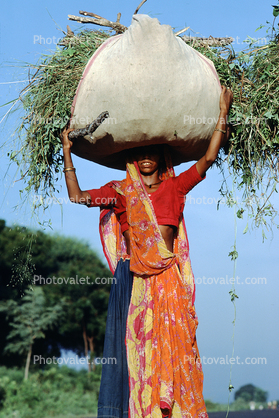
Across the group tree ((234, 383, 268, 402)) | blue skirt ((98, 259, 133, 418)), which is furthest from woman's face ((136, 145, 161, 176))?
tree ((234, 383, 268, 402))

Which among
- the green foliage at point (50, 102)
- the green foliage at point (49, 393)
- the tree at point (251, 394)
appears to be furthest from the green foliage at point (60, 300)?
the green foliage at point (50, 102)

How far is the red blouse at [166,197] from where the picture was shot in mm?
4043

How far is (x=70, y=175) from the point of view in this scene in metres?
3.95

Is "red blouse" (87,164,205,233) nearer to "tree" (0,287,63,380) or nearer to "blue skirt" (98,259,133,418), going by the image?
"blue skirt" (98,259,133,418)

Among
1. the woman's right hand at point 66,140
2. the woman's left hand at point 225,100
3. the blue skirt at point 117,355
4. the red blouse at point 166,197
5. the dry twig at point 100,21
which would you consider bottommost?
the blue skirt at point 117,355

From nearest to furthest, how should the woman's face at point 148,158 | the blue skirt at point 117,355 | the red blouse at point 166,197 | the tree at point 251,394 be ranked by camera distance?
the blue skirt at point 117,355, the red blouse at point 166,197, the woman's face at point 148,158, the tree at point 251,394

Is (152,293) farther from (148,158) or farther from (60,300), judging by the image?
(60,300)

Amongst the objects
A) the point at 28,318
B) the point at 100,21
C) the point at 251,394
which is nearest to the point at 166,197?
the point at 100,21

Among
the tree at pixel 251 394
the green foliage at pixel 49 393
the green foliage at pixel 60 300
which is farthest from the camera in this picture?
the green foliage at pixel 60 300

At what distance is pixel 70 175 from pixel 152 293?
116 centimetres

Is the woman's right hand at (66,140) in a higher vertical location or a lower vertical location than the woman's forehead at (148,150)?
lower

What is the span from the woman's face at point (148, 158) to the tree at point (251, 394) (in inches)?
376

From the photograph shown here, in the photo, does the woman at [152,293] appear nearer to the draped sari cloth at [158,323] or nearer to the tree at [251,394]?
the draped sari cloth at [158,323]

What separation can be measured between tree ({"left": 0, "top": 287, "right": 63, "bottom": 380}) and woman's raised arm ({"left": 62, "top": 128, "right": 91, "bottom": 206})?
36.1 ft
